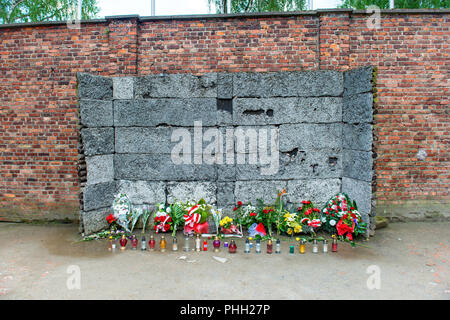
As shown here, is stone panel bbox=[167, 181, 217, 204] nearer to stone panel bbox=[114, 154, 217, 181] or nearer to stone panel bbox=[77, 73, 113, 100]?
stone panel bbox=[114, 154, 217, 181]

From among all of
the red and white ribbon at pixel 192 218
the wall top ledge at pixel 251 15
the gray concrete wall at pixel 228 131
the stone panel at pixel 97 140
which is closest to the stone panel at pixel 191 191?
the gray concrete wall at pixel 228 131

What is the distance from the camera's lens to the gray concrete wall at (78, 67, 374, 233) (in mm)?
5707

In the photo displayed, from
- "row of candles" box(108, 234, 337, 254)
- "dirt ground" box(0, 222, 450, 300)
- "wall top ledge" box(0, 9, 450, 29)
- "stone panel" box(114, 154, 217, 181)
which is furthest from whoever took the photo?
"wall top ledge" box(0, 9, 450, 29)

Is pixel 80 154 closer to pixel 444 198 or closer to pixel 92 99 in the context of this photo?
pixel 92 99

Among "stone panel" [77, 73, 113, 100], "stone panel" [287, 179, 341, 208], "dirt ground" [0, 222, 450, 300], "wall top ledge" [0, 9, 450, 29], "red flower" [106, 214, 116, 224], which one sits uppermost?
"wall top ledge" [0, 9, 450, 29]

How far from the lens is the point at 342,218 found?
5.25m

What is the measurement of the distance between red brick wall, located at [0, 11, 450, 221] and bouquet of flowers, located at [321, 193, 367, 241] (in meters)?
1.22

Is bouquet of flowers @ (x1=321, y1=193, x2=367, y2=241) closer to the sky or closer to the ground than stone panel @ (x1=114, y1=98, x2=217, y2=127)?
closer to the ground

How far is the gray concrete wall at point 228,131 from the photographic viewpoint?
5.71 m

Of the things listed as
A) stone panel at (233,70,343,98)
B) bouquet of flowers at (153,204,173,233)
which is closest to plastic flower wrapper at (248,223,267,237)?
bouquet of flowers at (153,204,173,233)

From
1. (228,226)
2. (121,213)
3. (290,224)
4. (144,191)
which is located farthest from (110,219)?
(290,224)

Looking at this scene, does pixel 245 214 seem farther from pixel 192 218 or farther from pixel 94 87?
pixel 94 87

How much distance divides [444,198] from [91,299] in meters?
6.46

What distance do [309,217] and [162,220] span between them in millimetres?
2525
